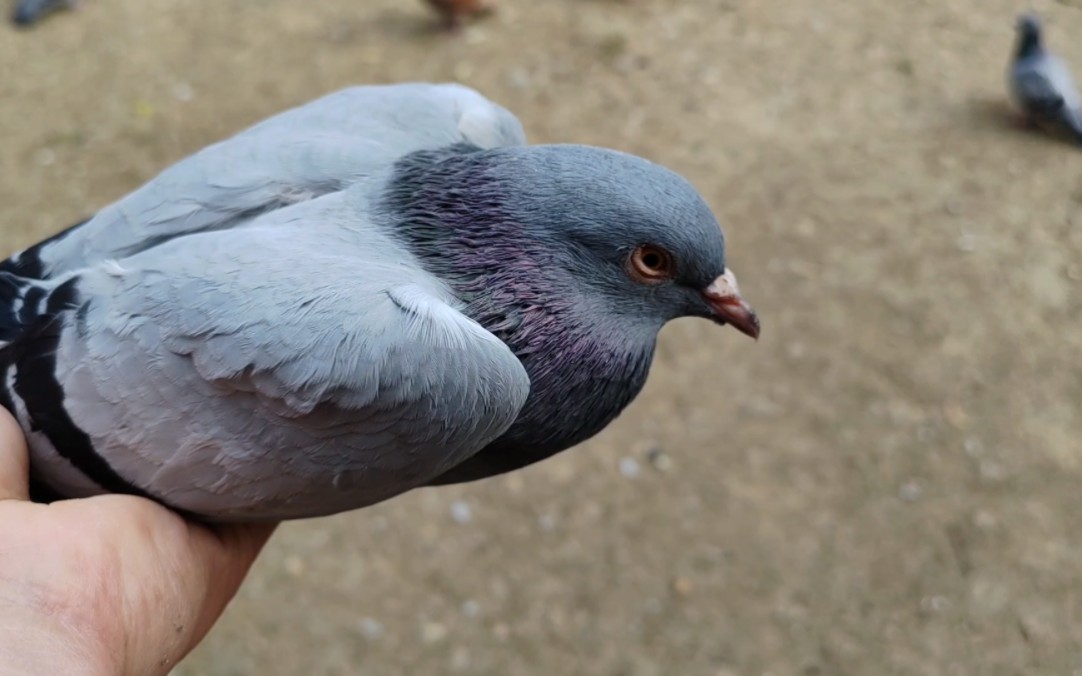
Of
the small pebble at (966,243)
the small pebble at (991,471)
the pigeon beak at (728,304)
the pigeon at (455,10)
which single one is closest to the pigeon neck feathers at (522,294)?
the pigeon beak at (728,304)

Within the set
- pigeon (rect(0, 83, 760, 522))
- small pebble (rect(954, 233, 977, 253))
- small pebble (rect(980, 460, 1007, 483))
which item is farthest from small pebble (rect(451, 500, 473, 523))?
small pebble (rect(954, 233, 977, 253))

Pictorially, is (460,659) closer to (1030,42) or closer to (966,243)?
(966,243)

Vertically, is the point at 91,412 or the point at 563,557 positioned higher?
the point at 91,412

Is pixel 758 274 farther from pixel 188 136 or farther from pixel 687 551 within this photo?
pixel 188 136

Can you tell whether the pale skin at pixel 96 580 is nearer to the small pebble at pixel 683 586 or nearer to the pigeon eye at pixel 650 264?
the pigeon eye at pixel 650 264

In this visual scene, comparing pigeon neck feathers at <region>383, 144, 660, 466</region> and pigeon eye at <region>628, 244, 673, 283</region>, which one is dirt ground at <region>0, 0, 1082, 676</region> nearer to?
pigeon neck feathers at <region>383, 144, 660, 466</region>

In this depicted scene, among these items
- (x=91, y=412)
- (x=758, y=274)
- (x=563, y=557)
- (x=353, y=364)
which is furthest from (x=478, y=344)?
(x=758, y=274)

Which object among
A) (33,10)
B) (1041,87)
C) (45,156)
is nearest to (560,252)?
(1041,87)

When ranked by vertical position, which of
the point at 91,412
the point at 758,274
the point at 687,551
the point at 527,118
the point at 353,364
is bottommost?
the point at 687,551
